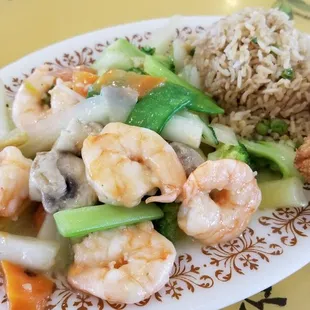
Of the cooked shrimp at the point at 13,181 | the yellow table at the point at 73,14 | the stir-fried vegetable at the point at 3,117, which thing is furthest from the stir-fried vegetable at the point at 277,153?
the yellow table at the point at 73,14

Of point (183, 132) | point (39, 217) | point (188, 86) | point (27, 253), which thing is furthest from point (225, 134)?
point (27, 253)

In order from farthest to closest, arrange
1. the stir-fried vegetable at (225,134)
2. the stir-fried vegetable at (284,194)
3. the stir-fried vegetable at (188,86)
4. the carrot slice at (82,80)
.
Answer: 1. the carrot slice at (82,80)
2. the stir-fried vegetable at (188,86)
3. the stir-fried vegetable at (225,134)
4. the stir-fried vegetable at (284,194)

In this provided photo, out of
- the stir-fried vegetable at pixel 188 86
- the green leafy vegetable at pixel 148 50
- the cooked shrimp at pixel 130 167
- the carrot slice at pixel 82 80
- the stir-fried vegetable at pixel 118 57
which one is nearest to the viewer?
the cooked shrimp at pixel 130 167

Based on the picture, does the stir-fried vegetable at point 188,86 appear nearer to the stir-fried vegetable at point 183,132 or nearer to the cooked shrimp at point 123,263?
the stir-fried vegetable at point 183,132

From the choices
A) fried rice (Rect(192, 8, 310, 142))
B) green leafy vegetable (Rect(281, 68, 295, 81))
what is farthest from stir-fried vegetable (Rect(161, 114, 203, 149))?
green leafy vegetable (Rect(281, 68, 295, 81))

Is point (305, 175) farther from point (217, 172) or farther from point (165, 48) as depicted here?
point (165, 48)

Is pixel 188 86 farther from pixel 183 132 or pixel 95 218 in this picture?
pixel 95 218

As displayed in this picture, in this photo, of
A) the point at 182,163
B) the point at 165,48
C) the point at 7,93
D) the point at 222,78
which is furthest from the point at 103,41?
the point at 182,163
